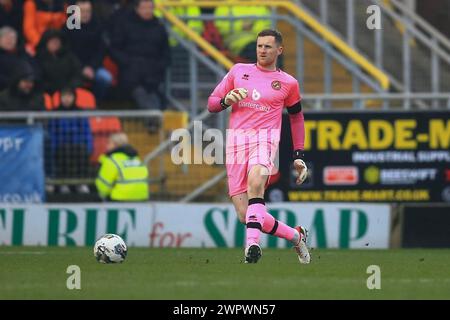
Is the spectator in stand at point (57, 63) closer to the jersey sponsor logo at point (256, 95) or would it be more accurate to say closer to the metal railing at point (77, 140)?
the metal railing at point (77, 140)

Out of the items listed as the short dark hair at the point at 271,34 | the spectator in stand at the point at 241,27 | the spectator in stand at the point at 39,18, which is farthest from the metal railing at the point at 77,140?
the short dark hair at the point at 271,34

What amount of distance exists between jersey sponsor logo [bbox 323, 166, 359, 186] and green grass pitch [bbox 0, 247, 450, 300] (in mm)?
2782

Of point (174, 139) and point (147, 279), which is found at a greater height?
point (174, 139)

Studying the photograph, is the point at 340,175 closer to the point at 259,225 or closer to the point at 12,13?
the point at 12,13

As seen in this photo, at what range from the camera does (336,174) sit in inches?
774

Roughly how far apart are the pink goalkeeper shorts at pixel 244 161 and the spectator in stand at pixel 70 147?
6.42 metres

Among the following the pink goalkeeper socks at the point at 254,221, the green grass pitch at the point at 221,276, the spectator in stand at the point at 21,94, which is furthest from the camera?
the spectator in stand at the point at 21,94

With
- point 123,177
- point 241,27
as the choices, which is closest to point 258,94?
point 123,177

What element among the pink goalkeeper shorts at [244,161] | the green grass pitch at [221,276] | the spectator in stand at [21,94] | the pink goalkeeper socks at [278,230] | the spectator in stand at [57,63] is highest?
the spectator in stand at [57,63]

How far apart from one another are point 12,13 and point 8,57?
0.84m

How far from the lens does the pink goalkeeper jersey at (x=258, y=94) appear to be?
1388cm
